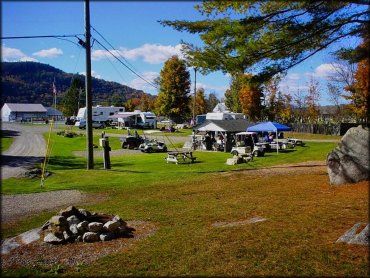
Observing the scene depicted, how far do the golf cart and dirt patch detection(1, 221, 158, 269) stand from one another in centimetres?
2009

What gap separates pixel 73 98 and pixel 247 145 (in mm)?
78245

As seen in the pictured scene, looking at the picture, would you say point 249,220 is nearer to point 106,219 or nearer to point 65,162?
point 106,219

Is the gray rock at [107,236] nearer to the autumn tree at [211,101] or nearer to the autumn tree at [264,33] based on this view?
the autumn tree at [264,33]

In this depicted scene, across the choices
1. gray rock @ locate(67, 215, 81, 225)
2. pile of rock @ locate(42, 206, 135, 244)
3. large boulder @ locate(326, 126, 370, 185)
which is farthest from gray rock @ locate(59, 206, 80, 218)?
large boulder @ locate(326, 126, 370, 185)

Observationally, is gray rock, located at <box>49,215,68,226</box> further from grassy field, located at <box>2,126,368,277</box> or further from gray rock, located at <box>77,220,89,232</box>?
grassy field, located at <box>2,126,368,277</box>

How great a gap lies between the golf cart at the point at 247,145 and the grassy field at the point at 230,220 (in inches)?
349

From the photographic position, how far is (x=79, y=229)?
29.6 feet

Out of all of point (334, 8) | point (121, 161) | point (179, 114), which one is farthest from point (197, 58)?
point (179, 114)

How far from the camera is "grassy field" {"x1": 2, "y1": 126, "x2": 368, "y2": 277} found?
6555mm

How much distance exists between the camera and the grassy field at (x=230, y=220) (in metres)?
6.55

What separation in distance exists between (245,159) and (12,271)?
19875mm

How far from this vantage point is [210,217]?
1042cm

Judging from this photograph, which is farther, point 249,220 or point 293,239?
point 249,220

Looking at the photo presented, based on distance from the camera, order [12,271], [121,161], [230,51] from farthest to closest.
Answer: [121,161] → [230,51] → [12,271]
